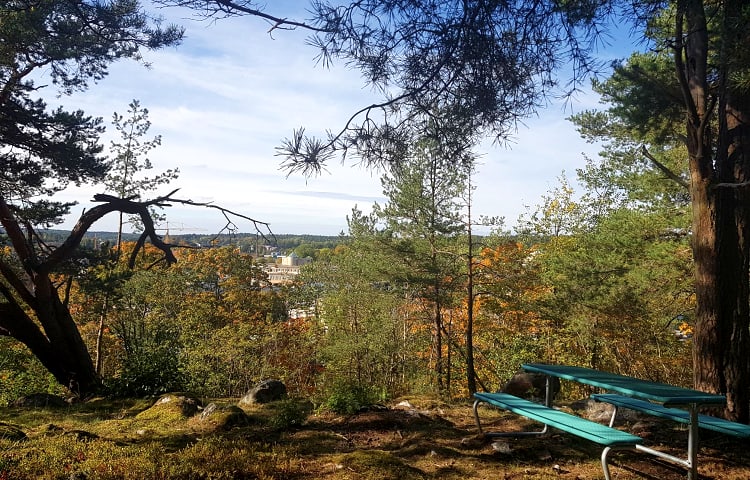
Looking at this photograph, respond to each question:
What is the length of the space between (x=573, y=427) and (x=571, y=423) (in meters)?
0.09

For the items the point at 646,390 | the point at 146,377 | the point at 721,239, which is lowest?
the point at 146,377

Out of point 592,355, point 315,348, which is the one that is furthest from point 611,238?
point 315,348

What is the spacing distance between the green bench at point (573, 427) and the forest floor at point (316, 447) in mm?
347

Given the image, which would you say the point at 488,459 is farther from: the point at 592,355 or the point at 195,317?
the point at 195,317

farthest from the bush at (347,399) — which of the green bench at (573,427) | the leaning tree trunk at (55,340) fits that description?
the leaning tree trunk at (55,340)

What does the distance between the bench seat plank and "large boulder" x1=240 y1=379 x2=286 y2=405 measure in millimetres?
2573

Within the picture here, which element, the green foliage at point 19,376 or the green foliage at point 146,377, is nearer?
the green foliage at point 146,377

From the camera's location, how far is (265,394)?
5.38m

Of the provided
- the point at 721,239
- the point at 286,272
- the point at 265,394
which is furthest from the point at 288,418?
the point at 286,272

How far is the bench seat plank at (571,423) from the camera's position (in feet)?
8.42

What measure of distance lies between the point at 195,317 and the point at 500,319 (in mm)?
11080

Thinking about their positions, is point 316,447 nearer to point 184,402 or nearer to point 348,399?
point 348,399

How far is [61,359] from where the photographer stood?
6.62m

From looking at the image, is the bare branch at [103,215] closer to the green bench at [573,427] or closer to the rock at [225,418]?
the rock at [225,418]
